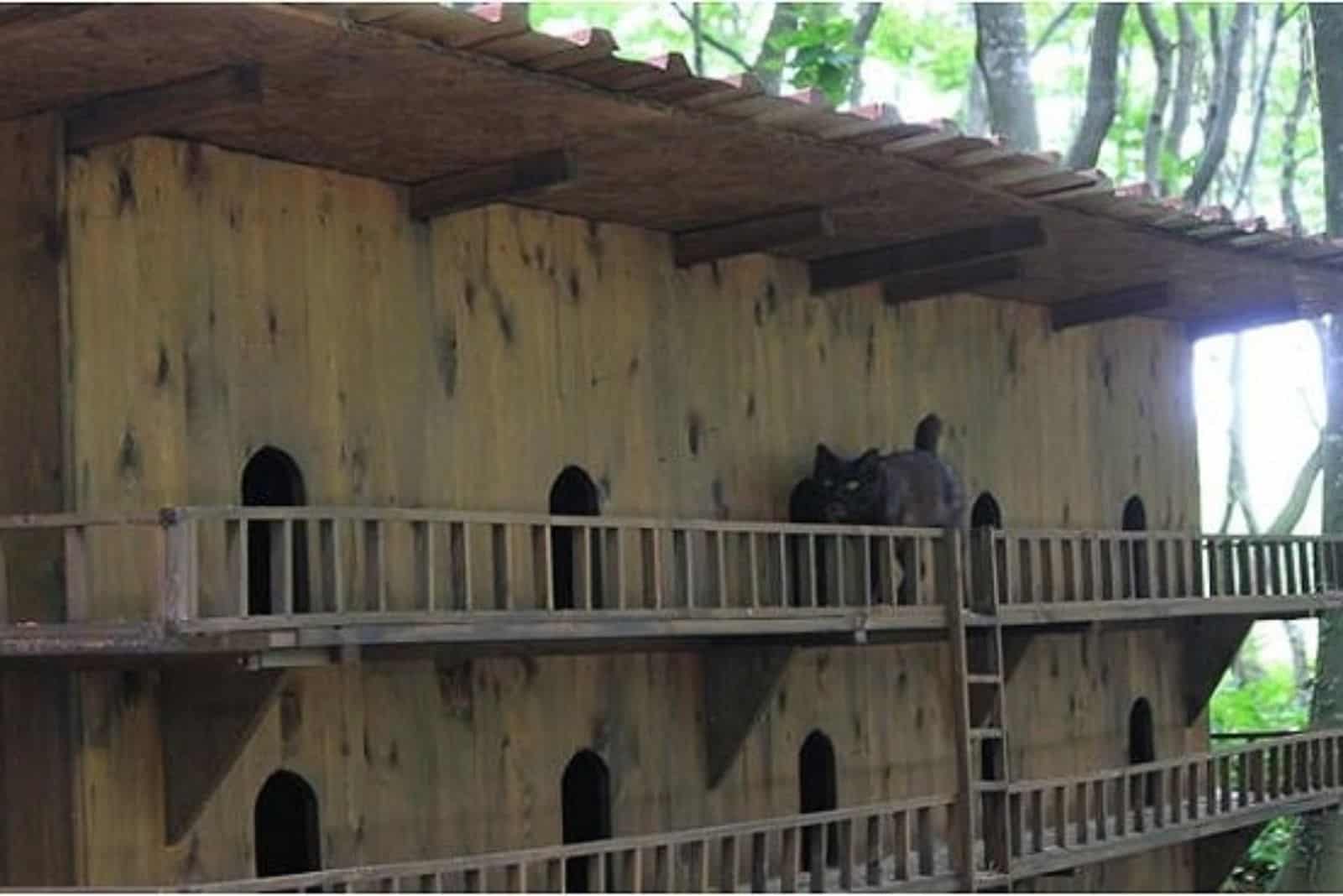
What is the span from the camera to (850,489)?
1267cm

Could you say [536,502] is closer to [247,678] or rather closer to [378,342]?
[378,342]

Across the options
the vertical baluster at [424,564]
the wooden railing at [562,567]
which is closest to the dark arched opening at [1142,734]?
the wooden railing at [562,567]

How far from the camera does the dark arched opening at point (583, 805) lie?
38.5 ft

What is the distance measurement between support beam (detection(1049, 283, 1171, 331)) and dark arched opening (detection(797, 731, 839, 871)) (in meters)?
3.33

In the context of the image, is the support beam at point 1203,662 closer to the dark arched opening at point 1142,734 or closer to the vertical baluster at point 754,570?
the dark arched opening at point 1142,734

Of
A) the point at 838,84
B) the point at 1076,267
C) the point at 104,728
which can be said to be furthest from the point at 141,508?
the point at 838,84

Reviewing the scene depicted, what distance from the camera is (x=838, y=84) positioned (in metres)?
19.2

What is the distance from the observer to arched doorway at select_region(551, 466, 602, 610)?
11.4m

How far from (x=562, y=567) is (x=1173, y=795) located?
4.68m

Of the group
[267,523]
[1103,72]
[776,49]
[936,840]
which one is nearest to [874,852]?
[936,840]

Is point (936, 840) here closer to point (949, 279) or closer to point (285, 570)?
point (949, 279)

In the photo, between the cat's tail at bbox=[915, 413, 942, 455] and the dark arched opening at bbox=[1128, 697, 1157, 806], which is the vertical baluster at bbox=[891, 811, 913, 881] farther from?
the dark arched opening at bbox=[1128, 697, 1157, 806]

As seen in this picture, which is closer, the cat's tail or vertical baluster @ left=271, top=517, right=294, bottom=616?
vertical baluster @ left=271, top=517, right=294, bottom=616

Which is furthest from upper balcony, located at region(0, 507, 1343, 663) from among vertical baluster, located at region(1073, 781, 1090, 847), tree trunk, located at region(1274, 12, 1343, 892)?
tree trunk, located at region(1274, 12, 1343, 892)
